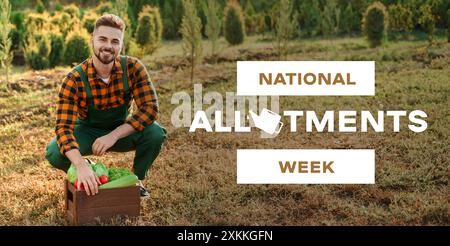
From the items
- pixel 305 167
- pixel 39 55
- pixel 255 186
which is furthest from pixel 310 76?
pixel 39 55

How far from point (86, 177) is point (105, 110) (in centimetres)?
65

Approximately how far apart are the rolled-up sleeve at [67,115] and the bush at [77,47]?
6.98 metres

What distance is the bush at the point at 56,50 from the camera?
36.8ft

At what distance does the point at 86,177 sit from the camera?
11.9 feet

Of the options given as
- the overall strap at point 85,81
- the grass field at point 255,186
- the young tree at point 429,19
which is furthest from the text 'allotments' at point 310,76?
the young tree at point 429,19

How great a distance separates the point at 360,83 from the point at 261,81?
46.1 inches

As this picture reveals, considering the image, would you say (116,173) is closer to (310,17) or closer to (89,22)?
(89,22)

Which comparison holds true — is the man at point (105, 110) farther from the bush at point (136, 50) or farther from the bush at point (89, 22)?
the bush at point (89, 22)

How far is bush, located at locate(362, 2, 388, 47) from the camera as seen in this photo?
11930 millimetres

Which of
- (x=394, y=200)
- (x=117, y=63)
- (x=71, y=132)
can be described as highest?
(x=117, y=63)

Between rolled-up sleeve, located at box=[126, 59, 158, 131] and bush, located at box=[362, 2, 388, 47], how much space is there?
8720mm
